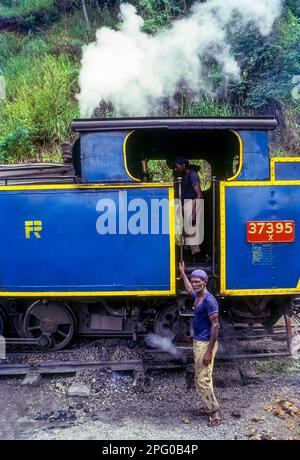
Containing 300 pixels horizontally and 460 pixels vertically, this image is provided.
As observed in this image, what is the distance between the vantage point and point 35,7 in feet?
56.8

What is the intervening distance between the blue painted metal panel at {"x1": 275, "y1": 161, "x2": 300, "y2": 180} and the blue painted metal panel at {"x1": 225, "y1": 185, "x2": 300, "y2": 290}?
30.6 inches

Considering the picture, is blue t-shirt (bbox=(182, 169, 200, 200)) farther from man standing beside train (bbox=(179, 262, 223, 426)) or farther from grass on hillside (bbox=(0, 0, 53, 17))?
grass on hillside (bbox=(0, 0, 53, 17))

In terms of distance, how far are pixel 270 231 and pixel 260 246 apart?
0.20m

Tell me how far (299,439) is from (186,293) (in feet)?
6.57

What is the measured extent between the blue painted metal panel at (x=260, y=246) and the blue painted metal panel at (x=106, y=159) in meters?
1.23

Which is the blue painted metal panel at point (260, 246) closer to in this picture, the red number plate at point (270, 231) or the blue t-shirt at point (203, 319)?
the red number plate at point (270, 231)

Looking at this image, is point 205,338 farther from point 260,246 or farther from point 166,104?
point 166,104

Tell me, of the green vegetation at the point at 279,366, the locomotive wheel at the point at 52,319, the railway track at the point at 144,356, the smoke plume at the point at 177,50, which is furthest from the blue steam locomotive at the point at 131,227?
the smoke plume at the point at 177,50

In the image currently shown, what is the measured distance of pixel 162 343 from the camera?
5945mm

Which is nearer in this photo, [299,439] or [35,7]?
[299,439]

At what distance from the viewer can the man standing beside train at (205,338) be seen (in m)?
4.25

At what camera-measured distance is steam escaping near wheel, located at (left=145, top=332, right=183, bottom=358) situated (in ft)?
A: 19.1
